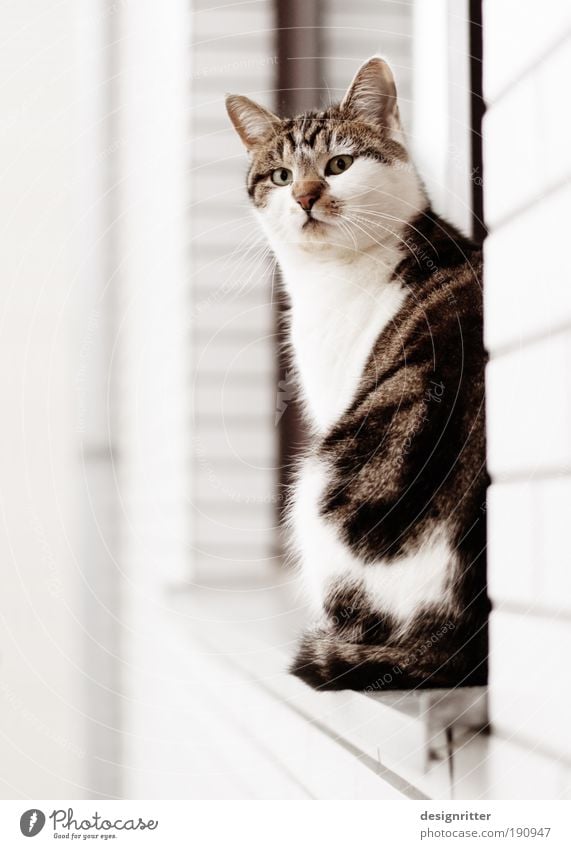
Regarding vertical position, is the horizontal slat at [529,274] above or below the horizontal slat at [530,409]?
above

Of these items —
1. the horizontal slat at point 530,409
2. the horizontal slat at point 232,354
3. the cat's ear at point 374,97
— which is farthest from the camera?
the horizontal slat at point 232,354

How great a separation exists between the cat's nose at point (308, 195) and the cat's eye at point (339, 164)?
0.02 m

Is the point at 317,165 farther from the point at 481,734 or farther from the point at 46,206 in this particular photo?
the point at 481,734

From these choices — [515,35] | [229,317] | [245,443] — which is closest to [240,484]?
[245,443]

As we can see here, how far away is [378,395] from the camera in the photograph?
592mm

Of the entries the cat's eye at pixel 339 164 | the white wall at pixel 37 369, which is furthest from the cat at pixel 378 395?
the white wall at pixel 37 369

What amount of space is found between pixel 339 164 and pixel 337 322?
131mm

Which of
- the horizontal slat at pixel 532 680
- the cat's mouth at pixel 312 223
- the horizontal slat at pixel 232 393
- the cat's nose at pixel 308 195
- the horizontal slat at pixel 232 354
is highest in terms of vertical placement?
the cat's nose at pixel 308 195

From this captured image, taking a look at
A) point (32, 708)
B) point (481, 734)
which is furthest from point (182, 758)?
point (481, 734)

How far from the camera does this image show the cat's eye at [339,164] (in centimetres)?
62

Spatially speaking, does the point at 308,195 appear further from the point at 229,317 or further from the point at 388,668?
the point at 388,668

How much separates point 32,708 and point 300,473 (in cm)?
31

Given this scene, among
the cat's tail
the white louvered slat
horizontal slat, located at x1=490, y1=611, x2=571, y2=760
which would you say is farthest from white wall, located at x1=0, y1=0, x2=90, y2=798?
horizontal slat, located at x1=490, y1=611, x2=571, y2=760

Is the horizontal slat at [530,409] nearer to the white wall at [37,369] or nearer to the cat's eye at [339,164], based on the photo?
the cat's eye at [339,164]
